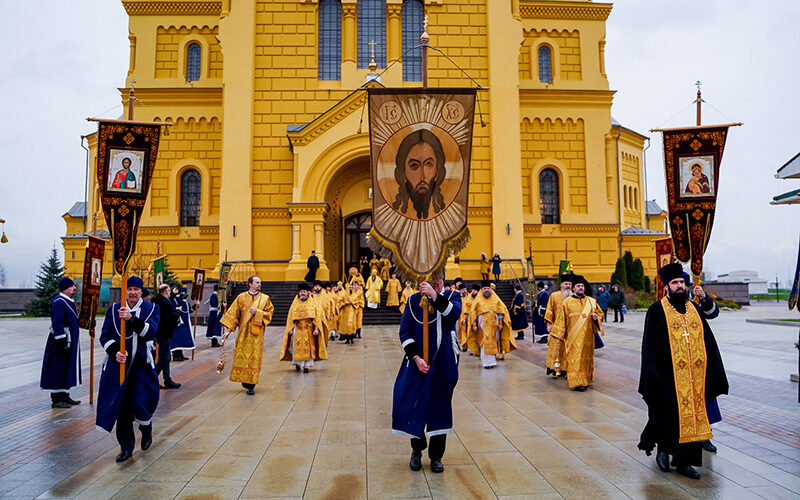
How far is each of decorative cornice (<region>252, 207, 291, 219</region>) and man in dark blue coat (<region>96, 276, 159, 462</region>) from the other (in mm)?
19935

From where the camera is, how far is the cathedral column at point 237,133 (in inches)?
1000

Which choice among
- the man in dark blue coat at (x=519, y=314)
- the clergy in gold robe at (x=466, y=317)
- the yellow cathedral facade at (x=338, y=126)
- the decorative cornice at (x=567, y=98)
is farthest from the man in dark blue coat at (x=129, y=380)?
the decorative cornice at (x=567, y=98)

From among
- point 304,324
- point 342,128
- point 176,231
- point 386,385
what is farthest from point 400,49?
point 386,385

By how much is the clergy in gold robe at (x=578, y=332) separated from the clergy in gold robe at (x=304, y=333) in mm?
4775

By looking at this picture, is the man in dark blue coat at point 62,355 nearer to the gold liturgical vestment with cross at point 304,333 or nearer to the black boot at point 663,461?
the gold liturgical vestment with cross at point 304,333

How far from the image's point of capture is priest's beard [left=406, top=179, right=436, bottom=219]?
6504 millimetres

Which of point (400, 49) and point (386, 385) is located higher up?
point (400, 49)

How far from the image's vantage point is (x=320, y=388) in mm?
9469

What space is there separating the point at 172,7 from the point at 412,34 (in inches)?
515

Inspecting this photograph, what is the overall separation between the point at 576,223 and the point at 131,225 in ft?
83.3

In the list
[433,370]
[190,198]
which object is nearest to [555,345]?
[433,370]

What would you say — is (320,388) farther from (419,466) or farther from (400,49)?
(400,49)

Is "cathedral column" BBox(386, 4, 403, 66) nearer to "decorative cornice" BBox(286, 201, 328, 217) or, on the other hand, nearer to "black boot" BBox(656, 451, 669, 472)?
"decorative cornice" BBox(286, 201, 328, 217)

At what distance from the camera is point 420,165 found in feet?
21.7
